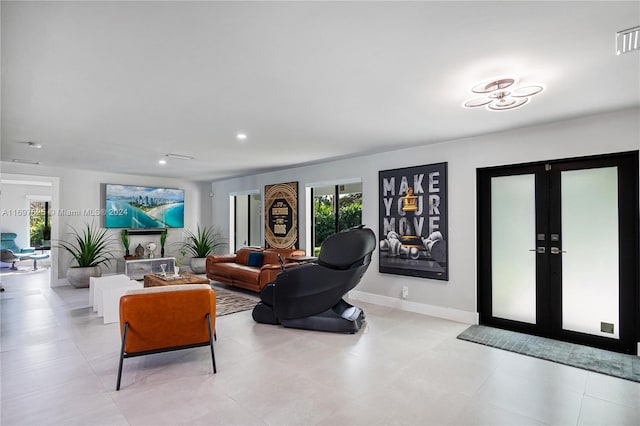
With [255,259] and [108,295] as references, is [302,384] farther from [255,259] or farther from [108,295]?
[255,259]

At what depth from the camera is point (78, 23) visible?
1.93m

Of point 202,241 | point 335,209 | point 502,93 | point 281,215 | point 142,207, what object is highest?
point 502,93

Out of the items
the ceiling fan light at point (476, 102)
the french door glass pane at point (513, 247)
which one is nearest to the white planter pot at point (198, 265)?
the french door glass pane at point (513, 247)

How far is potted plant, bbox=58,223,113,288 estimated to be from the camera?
6637mm

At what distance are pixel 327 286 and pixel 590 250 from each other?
3.03 metres

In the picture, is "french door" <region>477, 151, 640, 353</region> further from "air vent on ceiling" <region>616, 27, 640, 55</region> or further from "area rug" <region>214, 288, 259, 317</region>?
"area rug" <region>214, 288, 259, 317</region>

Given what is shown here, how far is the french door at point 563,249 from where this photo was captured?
351 cm

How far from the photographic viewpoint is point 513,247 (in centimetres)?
427

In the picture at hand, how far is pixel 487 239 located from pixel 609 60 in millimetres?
2564

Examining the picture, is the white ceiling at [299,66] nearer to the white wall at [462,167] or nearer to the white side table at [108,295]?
the white wall at [462,167]

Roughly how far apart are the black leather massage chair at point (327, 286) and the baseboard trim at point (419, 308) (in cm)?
115

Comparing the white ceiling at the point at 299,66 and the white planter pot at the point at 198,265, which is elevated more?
the white ceiling at the point at 299,66

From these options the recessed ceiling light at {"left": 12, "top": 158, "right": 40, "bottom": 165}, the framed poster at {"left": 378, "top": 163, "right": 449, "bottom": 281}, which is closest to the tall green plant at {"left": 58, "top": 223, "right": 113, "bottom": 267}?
the recessed ceiling light at {"left": 12, "top": 158, "right": 40, "bottom": 165}

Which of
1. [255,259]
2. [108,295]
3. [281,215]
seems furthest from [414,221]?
[108,295]
